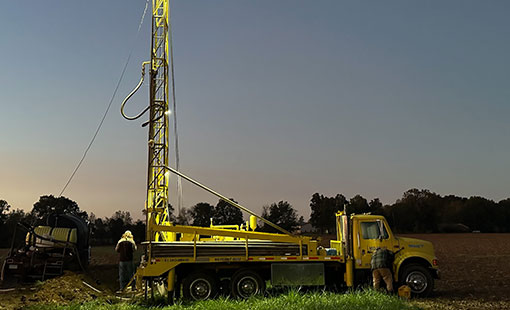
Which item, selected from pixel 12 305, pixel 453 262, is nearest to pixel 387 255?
pixel 12 305

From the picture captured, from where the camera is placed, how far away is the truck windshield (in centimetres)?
1571

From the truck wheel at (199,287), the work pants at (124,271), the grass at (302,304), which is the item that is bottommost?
the grass at (302,304)

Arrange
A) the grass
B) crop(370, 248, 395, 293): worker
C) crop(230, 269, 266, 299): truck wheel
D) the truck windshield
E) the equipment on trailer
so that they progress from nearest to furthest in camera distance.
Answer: the grass
crop(370, 248, 395, 293): worker
crop(230, 269, 266, 299): truck wheel
the truck windshield
the equipment on trailer

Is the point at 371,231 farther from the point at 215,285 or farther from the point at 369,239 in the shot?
the point at 215,285

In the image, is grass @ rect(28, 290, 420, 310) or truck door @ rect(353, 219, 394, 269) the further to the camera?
truck door @ rect(353, 219, 394, 269)

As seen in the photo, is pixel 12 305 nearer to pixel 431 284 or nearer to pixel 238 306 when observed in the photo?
pixel 238 306

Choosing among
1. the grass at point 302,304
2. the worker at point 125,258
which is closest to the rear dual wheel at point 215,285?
the grass at point 302,304

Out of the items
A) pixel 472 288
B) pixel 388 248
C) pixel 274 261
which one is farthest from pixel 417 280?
pixel 274 261

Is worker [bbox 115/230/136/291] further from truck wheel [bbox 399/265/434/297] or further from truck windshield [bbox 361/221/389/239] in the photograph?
truck wheel [bbox 399/265/434/297]

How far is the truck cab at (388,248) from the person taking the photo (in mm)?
15438

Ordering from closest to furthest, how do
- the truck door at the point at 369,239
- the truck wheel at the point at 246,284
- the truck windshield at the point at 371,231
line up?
the truck wheel at the point at 246,284
the truck door at the point at 369,239
the truck windshield at the point at 371,231

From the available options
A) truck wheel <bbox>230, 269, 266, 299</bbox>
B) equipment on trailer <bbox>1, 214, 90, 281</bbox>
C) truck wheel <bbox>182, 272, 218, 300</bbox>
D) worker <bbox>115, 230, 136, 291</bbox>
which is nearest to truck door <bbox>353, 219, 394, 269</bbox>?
truck wheel <bbox>230, 269, 266, 299</bbox>

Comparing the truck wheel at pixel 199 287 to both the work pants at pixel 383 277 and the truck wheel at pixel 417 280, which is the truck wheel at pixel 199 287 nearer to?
the work pants at pixel 383 277

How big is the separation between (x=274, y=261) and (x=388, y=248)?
143 inches
